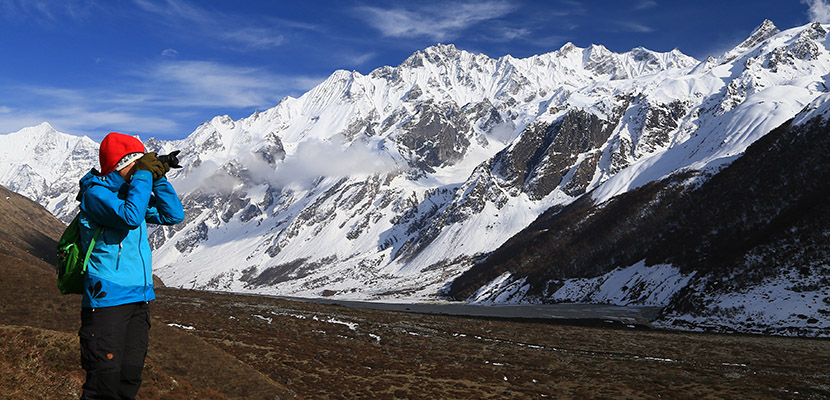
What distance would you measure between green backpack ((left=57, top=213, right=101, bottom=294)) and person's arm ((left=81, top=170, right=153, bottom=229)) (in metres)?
0.28

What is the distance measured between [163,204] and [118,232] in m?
0.73

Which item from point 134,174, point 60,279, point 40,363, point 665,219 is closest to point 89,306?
point 60,279

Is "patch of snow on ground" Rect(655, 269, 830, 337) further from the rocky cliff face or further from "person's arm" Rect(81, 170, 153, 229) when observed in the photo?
"person's arm" Rect(81, 170, 153, 229)

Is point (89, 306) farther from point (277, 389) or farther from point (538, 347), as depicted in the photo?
point (538, 347)

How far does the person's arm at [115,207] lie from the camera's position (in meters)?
6.88

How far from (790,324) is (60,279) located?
74374 millimetres

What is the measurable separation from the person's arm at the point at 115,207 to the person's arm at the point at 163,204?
0.47m

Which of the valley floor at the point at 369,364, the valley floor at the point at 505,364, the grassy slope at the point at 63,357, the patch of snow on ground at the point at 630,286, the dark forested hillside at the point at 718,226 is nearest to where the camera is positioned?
the grassy slope at the point at 63,357

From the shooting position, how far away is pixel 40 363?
1372 cm

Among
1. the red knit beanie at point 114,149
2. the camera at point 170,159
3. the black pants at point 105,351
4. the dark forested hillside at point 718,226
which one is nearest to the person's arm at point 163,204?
the camera at point 170,159

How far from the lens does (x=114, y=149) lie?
7.60 m

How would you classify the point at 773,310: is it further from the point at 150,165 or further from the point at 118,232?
the point at 118,232

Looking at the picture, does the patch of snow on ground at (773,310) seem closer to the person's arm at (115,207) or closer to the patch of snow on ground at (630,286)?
the patch of snow on ground at (630,286)

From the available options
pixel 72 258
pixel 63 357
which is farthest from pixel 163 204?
pixel 63 357
